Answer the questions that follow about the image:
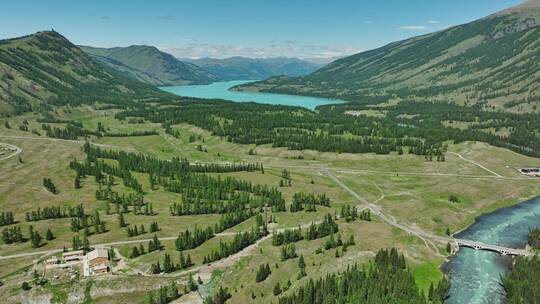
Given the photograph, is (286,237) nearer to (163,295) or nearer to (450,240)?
(163,295)

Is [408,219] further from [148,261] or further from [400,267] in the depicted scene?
[148,261]

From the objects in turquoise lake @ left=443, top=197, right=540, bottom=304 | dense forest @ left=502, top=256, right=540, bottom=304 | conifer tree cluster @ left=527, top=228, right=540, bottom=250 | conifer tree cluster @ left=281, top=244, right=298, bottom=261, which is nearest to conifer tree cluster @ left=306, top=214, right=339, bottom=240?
conifer tree cluster @ left=281, top=244, right=298, bottom=261

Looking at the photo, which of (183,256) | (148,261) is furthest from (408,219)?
(148,261)

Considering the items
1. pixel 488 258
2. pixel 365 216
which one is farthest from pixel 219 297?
pixel 488 258

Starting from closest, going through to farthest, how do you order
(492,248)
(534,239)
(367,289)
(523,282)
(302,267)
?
(367,289) → (523,282) → (302,267) → (492,248) → (534,239)

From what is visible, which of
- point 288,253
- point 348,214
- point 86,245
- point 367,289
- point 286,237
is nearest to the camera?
point 367,289

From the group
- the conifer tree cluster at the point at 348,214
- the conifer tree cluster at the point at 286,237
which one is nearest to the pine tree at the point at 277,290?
the conifer tree cluster at the point at 286,237

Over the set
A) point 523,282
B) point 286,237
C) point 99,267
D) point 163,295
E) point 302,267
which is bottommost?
point 163,295
